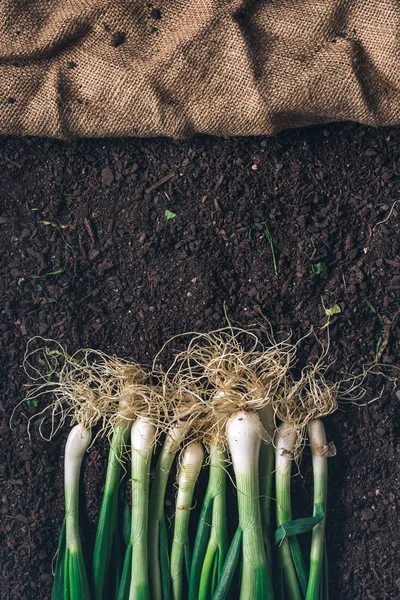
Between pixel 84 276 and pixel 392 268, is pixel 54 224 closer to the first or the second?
pixel 84 276

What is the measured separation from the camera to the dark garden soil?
1.52 metres

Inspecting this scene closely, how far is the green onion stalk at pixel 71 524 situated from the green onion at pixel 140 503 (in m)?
0.13

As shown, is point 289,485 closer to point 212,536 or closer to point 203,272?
point 212,536

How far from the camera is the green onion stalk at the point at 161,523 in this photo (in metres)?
1.50

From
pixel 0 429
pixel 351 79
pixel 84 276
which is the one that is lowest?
pixel 0 429

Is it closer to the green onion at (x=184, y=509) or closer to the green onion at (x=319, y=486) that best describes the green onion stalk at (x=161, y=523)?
the green onion at (x=184, y=509)

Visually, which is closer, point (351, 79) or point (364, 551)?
point (351, 79)

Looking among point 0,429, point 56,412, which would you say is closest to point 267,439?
point 56,412

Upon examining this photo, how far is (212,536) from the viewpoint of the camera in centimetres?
148

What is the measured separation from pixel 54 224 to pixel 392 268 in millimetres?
850

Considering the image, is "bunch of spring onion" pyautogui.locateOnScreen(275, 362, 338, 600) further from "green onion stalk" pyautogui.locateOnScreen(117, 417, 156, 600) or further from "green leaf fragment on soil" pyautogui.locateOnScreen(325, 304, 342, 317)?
"green onion stalk" pyautogui.locateOnScreen(117, 417, 156, 600)

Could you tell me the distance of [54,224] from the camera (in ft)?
5.12

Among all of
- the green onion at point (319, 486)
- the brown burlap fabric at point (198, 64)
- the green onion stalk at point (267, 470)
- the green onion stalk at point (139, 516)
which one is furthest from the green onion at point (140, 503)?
the brown burlap fabric at point (198, 64)

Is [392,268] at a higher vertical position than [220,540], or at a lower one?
higher
